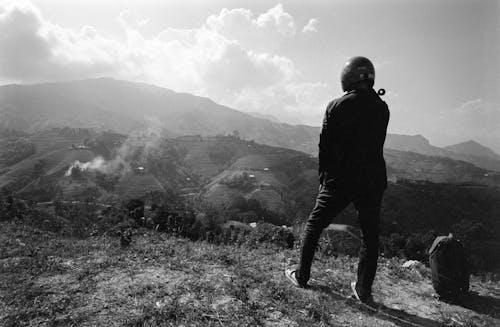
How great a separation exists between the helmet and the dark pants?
141 centimetres

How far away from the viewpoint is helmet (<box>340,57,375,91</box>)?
13.9 feet

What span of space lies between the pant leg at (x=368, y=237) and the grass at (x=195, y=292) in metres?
0.31

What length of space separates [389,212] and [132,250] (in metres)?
90.8

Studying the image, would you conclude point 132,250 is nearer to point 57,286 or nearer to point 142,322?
point 57,286

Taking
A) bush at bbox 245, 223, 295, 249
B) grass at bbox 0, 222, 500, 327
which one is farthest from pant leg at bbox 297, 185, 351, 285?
bush at bbox 245, 223, 295, 249

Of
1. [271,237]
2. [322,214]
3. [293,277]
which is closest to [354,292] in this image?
[293,277]

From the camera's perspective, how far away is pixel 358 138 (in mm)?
4117

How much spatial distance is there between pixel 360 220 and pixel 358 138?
A: 1.08 metres

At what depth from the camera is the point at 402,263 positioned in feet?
22.7

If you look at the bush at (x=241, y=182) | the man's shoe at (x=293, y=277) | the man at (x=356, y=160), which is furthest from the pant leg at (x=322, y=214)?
the bush at (x=241, y=182)

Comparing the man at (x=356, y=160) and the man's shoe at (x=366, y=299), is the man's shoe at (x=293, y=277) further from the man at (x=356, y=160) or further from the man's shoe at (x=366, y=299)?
the man's shoe at (x=366, y=299)

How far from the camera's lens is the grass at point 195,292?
12.0ft

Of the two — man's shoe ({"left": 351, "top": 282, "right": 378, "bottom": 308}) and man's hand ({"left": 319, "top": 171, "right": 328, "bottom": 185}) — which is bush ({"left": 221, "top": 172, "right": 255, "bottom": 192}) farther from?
man's hand ({"left": 319, "top": 171, "right": 328, "bottom": 185})

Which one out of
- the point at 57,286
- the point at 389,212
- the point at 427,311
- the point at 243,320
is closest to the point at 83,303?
the point at 57,286
